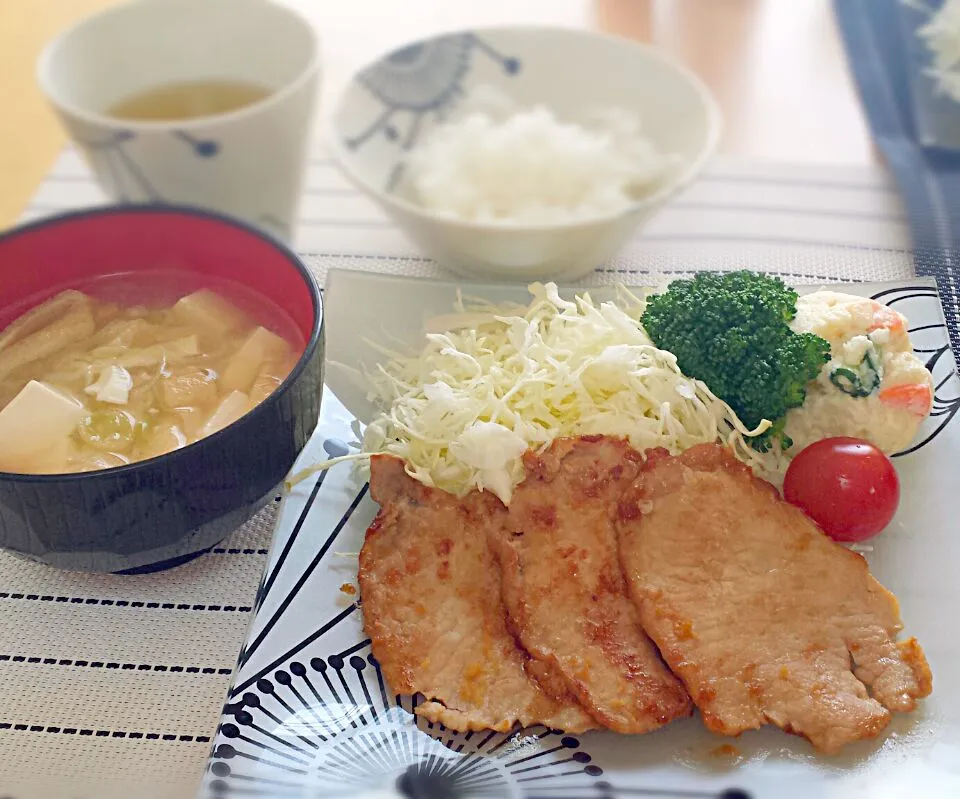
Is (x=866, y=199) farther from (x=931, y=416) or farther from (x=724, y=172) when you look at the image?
(x=931, y=416)

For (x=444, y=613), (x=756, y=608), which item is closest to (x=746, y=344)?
(x=756, y=608)

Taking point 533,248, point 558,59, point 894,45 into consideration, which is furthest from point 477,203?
point 894,45

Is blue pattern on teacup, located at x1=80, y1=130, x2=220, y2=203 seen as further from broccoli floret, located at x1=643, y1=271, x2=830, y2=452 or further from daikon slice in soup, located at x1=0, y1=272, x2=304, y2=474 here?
broccoli floret, located at x1=643, y1=271, x2=830, y2=452

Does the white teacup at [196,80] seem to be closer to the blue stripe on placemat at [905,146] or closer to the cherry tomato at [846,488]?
the cherry tomato at [846,488]

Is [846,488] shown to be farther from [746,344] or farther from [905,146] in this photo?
[905,146]

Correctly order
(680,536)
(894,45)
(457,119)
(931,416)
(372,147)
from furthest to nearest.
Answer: (894,45) < (457,119) < (372,147) < (931,416) < (680,536)

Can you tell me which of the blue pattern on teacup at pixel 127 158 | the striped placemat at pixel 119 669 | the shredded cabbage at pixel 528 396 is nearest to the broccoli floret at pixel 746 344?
the shredded cabbage at pixel 528 396

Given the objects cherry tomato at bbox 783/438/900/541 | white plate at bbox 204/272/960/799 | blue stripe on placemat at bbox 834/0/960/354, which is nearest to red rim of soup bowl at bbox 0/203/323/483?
white plate at bbox 204/272/960/799
